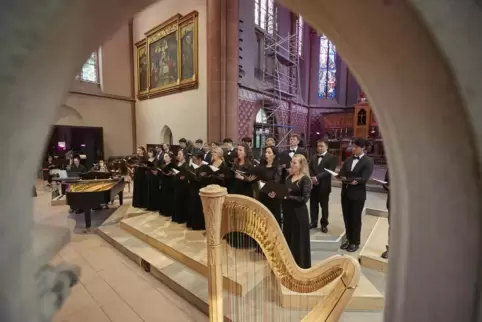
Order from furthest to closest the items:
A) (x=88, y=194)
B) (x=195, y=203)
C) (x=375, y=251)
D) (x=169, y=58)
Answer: (x=169, y=58)
(x=88, y=194)
(x=195, y=203)
(x=375, y=251)

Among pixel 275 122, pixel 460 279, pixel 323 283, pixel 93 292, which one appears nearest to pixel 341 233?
pixel 323 283

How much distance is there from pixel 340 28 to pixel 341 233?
14.5 feet

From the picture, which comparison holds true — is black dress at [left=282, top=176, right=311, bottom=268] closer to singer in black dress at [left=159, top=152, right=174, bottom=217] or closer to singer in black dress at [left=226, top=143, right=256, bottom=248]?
singer in black dress at [left=226, top=143, right=256, bottom=248]

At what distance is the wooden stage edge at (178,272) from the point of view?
295 cm

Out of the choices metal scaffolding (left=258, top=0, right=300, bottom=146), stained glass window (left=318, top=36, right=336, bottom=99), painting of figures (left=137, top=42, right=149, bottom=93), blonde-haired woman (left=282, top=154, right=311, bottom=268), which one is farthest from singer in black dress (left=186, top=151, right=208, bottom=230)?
stained glass window (left=318, top=36, right=336, bottom=99)

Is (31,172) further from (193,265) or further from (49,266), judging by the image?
(193,265)

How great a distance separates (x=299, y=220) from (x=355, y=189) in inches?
50.3

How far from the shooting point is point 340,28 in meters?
0.81

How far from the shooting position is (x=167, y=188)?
19.1 ft

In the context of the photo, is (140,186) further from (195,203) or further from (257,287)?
(257,287)

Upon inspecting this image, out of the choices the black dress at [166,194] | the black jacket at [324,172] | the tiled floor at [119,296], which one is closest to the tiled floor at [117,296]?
the tiled floor at [119,296]

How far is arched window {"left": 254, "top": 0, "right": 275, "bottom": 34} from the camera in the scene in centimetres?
1105

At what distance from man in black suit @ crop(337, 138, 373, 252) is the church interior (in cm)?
2

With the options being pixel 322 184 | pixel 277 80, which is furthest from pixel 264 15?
pixel 322 184
